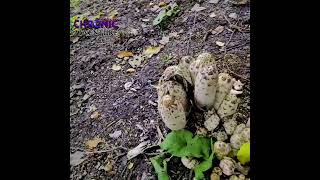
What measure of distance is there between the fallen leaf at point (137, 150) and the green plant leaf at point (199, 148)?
1.51ft

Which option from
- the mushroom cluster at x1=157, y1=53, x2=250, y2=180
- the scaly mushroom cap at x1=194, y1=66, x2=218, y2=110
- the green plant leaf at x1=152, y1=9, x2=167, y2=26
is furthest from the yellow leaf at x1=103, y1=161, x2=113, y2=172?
the green plant leaf at x1=152, y1=9, x2=167, y2=26

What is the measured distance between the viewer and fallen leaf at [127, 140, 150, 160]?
7.61 ft

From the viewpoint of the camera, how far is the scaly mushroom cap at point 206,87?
73.0 inches

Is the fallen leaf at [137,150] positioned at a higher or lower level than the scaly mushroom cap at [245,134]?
lower

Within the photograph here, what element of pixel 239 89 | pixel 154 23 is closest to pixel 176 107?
pixel 239 89

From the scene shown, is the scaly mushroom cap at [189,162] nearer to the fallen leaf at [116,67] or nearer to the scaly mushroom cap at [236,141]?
the scaly mushroom cap at [236,141]

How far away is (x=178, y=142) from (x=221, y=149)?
279 millimetres

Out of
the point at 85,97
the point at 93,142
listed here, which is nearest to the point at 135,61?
the point at 85,97

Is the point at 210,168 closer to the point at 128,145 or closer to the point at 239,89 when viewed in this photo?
the point at 239,89

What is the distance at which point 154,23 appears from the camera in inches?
141

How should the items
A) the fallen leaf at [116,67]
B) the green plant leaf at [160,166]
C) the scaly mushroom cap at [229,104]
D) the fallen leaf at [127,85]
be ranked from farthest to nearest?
the fallen leaf at [116,67] < the fallen leaf at [127,85] < the green plant leaf at [160,166] < the scaly mushroom cap at [229,104]

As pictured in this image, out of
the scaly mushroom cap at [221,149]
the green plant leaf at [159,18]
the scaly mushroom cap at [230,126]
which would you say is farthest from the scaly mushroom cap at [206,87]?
the green plant leaf at [159,18]

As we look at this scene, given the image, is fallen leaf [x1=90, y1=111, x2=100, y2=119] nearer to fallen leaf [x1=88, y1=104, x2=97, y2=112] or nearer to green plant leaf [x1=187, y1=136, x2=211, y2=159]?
fallen leaf [x1=88, y1=104, x2=97, y2=112]

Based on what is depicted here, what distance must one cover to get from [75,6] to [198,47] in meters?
1.78
